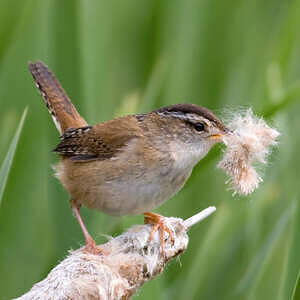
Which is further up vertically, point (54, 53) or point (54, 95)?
point (54, 53)

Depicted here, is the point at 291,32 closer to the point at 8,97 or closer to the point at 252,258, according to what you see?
the point at 252,258

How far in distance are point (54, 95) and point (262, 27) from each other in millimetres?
1036

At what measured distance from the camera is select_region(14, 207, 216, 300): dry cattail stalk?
1563mm

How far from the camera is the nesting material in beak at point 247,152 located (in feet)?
6.51

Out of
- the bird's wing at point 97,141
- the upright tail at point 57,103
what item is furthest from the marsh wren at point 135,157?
the upright tail at point 57,103

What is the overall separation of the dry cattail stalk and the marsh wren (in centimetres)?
19

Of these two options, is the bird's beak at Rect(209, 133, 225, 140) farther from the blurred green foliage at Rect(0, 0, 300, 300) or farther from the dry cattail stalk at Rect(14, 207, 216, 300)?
the dry cattail stalk at Rect(14, 207, 216, 300)

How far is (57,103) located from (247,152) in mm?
1038

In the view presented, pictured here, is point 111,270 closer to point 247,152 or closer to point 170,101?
point 247,152

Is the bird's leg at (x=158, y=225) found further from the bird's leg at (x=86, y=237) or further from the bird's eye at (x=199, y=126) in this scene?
the bird's eye at (x=199, y=126)

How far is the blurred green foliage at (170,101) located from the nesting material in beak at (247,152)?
0.51 feet

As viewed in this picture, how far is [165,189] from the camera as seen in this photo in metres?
2.28

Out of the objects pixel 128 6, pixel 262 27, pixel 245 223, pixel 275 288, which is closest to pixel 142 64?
pixel 128 6

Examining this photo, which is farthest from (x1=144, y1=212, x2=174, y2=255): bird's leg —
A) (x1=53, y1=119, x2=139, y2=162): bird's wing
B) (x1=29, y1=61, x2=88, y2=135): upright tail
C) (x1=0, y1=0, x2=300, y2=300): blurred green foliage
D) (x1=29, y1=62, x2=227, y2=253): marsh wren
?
(x1=29, y1=61, x2=88, y2=135): upright tail
